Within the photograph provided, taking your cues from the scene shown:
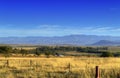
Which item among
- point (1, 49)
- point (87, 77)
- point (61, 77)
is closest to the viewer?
point (87, 77)

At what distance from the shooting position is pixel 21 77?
948 inches

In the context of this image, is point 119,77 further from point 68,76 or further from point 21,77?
point 21,77

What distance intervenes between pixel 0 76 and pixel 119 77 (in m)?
7.18

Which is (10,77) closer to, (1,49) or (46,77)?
(46,77)

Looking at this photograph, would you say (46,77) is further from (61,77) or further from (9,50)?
(9,50)

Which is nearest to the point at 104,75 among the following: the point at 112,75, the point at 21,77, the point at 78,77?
the point at 112,75

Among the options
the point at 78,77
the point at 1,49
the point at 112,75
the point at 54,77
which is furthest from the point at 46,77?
the point at 1,49

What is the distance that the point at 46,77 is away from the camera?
23.4 metres

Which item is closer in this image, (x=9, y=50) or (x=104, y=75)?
(x=104, y=75)

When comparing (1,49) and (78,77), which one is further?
(1,49)

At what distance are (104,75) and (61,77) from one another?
273 cm

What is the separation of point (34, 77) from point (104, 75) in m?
4.42

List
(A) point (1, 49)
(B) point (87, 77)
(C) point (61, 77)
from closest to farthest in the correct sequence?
(B) point (87, 77) → (C) point (61, 77) → (A) point (1, 49)

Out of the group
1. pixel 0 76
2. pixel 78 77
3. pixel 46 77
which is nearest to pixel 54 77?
pixel 46 77
